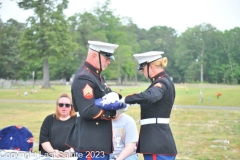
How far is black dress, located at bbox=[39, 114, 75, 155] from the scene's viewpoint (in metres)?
4.05

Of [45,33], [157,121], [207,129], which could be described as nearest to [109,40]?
[45,33]

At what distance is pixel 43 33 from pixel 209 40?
69.4 feet

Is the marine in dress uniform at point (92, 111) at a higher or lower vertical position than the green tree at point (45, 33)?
lower

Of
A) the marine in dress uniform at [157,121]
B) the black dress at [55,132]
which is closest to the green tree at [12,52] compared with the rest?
the black dress at [55,132]

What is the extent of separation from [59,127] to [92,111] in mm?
1733

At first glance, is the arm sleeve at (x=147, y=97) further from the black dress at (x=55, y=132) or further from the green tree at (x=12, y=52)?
the green tree at (x=12, y=52)

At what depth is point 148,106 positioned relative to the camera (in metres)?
2.79

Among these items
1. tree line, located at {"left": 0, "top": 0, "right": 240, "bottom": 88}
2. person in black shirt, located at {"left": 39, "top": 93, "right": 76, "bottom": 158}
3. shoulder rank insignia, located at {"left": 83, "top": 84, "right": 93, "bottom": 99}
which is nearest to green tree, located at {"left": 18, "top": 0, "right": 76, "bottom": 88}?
tree line, located at {"left": 0, "top": 0, "right": 240, "bottom": 88}

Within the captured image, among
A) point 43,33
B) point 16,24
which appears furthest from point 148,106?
point 16,24

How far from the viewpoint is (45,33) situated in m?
32.0

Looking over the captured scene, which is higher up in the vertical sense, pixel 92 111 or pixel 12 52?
pixel 12 52

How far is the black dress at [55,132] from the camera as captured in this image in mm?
4055

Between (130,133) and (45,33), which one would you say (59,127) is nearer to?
(130,133)

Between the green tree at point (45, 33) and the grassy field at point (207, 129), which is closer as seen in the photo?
the grassy field at point (207, 129)
